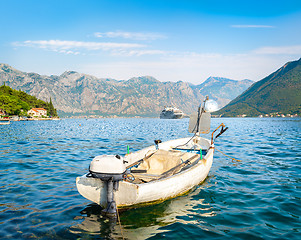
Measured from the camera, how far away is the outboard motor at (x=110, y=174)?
24.1ft

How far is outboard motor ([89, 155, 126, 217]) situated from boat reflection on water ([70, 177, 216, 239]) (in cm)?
46

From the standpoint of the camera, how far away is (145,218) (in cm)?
768

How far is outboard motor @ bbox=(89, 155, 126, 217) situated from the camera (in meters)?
7.34

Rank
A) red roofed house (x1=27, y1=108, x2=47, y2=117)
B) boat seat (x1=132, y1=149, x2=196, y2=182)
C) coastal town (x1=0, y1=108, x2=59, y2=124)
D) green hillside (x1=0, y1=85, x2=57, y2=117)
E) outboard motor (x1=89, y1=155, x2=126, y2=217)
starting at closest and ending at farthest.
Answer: outboard motor (x1=89, y1=155, x2=126, y2=217), boat seat (x1=132, y1=149, x2=196, y2=182), green hillside (x1=0, y1=85, x2=57, y2=117), coastal town (x1=0, y1=108, x2=59, y2=124), red roofed house (x1=27, y1=108, x2=47, y2=117)

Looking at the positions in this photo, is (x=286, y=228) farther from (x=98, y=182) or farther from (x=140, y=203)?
(x=98, y=182)

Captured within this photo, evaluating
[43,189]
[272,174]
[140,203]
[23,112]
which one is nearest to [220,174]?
[272,174]

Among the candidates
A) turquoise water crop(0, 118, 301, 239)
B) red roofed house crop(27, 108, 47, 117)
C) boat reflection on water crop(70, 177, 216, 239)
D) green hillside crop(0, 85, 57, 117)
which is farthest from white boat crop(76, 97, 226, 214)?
red roofed house crop(27, 108, 47, 117)

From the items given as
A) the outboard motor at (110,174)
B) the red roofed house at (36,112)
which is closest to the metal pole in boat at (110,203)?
the outboard motor at (110,174)

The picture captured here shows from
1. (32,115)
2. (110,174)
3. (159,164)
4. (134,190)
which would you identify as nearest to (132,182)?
(134,190)

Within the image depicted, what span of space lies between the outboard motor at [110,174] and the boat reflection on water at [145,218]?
46cm

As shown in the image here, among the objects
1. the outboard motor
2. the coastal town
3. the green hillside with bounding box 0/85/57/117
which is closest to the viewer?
the outboard motor

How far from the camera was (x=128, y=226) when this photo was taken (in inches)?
277

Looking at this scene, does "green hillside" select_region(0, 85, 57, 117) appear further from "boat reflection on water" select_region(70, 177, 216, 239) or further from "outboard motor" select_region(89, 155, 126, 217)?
"boat reflection on water" select_region(70, 177, 216, 239)

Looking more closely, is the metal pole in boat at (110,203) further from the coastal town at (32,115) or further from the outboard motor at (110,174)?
the coastal town at (32,115)
